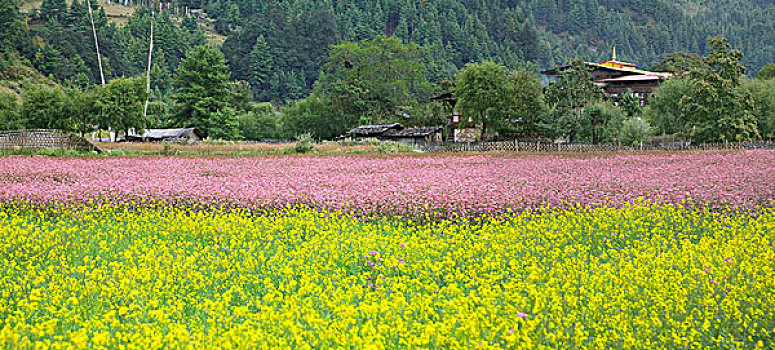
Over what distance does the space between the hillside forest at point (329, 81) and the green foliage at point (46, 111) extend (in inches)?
4.9

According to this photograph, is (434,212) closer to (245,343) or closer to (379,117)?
(245,343)

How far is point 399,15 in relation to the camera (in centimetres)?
18950

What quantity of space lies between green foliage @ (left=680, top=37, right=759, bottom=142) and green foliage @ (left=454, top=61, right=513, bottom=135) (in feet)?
48.3

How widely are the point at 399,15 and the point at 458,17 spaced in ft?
A: 53.8

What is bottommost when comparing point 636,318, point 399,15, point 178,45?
point 636,318

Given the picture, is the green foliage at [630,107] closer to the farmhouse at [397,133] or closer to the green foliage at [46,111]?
the farmhouse at [397,133]

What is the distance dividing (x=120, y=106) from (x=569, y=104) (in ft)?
118

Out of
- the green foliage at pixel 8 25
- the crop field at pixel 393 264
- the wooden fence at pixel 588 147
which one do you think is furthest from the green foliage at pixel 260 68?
the crop field at pixel 393 264

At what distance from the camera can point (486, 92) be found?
53.3m

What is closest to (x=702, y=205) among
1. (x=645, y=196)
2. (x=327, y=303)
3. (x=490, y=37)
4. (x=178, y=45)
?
(x=645, y=196)

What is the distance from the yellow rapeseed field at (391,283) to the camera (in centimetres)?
530

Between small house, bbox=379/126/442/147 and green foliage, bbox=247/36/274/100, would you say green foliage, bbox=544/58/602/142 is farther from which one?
green foliage, bbox=247/36/274/100

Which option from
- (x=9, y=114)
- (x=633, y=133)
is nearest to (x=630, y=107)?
(x=633, y=133)

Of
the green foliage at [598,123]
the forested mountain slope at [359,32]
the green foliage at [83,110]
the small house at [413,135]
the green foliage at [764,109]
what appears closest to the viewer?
the green foliage at [764,109]
